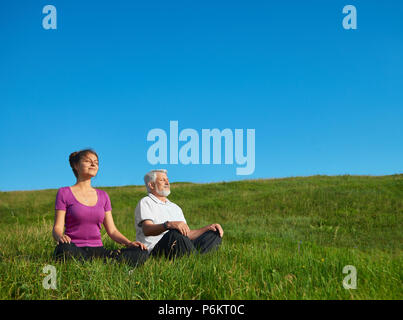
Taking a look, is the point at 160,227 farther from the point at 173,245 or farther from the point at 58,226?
the point at 58,226

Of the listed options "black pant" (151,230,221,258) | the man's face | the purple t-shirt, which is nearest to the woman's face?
the purple t-shirt

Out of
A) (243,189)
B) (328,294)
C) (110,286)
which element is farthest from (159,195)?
(243,189)

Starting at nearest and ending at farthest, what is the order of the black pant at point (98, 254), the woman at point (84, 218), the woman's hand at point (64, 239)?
the woman's hand at point (64, 239)
the black pant at point (98, 254)
the woman at point (84, 218)

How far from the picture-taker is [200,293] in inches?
169

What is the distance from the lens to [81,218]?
578cm

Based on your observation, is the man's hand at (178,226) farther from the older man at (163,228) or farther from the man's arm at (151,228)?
the man's arm at (151,228)

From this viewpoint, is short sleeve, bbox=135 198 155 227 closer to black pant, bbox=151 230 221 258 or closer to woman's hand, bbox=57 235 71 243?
black pant, bbox=151 230 221 258

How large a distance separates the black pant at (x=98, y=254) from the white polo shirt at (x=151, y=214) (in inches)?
18.3

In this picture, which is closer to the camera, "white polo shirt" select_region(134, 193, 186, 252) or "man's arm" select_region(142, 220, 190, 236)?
"man's arm" select_region(142, 220, 190, 236)

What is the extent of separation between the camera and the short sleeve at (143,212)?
20.4ft

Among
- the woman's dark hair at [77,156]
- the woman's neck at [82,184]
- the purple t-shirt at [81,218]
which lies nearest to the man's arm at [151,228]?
the purple t-shirt at [81,218]

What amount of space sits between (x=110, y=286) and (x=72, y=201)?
177 centimetres

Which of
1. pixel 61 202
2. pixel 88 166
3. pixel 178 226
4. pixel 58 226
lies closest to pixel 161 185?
pixel 178 226

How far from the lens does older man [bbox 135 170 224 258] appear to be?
598 centimetres
